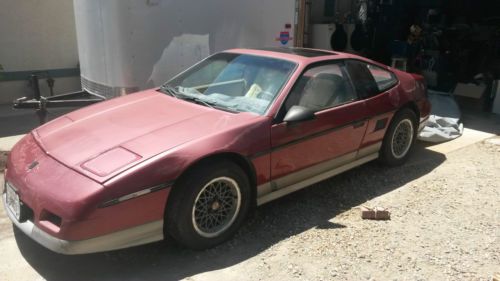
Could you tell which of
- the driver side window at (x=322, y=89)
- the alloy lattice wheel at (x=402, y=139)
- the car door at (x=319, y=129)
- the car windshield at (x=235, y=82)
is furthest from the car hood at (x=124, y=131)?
the alloy lattice wheel at (x=402, y=139)

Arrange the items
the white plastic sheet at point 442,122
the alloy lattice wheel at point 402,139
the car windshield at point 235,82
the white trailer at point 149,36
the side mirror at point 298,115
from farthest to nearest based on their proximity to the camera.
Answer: the white plastic sheet at point 442,122, the white trailer at point 149,36, the alloy lattice wheel at point 402,139, the car windshield at point 235,82, the side mirror at point 298,115

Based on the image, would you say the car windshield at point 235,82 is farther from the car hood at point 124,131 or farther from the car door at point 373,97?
the car door at point 373,97

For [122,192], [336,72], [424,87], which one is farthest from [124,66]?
[424,87]

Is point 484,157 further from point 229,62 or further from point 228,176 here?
point 228,176

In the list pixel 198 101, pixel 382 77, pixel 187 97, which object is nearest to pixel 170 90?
pixel 187 97

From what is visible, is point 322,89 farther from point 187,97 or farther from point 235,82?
point 187,97

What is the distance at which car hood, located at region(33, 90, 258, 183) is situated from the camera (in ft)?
9.80

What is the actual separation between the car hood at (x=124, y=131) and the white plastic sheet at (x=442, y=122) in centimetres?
344

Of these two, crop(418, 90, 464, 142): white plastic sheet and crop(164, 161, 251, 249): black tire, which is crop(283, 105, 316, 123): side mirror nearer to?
crop(164, 161, 251, 249): black tire

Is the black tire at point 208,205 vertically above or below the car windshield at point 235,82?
below

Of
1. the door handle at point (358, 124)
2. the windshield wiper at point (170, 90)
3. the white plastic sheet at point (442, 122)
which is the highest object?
the windshield wiper at point (170, 90)

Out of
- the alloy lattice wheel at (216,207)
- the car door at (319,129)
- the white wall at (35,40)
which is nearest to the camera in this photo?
the alloy lattice wheel at (216,207)

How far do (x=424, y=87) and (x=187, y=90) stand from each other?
290 centimetres

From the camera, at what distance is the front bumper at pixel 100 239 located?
2.72 m
